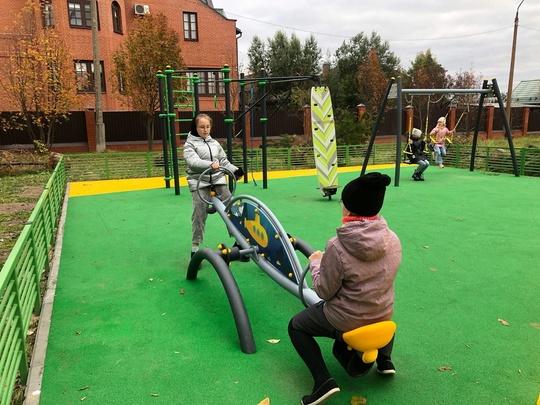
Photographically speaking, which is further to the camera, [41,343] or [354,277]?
[41,343]

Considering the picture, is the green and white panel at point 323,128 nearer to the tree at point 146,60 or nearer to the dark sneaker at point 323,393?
the dark sneaker at point 323,393

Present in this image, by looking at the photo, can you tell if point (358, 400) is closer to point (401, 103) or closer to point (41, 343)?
point (41, 343)

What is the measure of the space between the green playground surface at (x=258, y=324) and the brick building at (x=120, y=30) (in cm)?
1623

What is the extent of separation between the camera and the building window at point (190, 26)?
83.7 ft

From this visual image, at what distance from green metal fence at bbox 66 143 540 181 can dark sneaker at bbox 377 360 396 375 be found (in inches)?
341

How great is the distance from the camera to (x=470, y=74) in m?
31.4

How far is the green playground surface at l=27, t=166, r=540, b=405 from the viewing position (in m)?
2.58

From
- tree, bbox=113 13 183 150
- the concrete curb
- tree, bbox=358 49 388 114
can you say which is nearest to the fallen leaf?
the concrete curb

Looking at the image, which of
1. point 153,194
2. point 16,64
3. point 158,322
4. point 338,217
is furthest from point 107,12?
point 158,322

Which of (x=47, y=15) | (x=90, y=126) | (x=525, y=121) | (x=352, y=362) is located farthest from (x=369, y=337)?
(x=525, y=121)

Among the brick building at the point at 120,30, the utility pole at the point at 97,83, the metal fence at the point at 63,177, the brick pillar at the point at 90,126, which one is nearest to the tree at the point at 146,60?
the utility pole at the point at 97,83

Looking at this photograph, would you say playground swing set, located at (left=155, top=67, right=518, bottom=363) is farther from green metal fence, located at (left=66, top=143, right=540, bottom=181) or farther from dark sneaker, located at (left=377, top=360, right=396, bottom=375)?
green metal fence, located at (left=66, top=143, right=540, bottom=181)

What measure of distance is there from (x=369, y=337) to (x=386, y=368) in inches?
22.7

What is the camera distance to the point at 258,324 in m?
3.42
